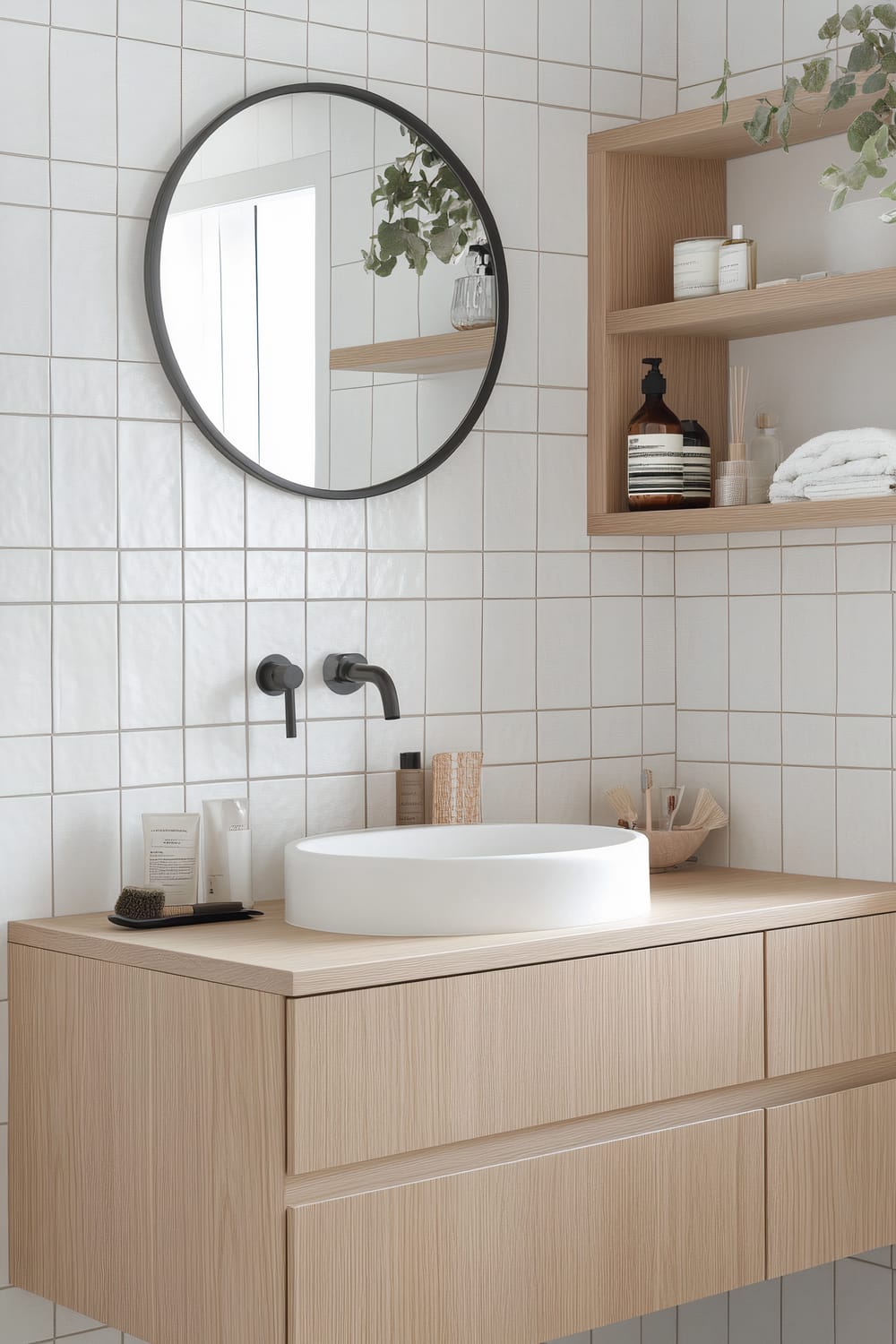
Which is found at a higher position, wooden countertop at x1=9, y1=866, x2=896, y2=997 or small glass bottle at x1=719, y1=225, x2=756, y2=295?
small glass bottle at x1=719, y1=225, x2=756, y2=295

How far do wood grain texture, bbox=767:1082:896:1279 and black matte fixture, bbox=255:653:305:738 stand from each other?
881mm

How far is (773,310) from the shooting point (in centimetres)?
248

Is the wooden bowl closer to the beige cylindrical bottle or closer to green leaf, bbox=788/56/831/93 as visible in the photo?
the beige cylindrical bottle

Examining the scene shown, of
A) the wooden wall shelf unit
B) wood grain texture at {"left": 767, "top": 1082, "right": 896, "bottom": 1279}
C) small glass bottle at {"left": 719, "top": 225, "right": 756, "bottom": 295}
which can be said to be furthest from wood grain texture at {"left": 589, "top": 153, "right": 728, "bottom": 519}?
wood grain texture at {"left": 767, "top": 1082, "right": 896, "bottom": 1279}

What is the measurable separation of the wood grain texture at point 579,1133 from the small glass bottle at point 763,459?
0.90m

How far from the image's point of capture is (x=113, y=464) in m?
2.24

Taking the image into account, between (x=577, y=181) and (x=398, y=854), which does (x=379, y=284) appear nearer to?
(x=577, y=181)

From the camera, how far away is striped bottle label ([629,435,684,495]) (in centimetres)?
265

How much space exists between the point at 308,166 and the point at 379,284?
0.67 ft

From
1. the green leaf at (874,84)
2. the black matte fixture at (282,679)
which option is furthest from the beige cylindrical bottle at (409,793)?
the green leaf at (874,84)

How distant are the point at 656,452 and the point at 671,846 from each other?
65 cm

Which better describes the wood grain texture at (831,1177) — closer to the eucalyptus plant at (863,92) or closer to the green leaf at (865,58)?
the eucalyptus plant at (863,92)

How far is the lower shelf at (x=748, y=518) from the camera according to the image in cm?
235

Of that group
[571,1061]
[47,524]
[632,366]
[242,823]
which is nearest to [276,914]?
[242,823]
